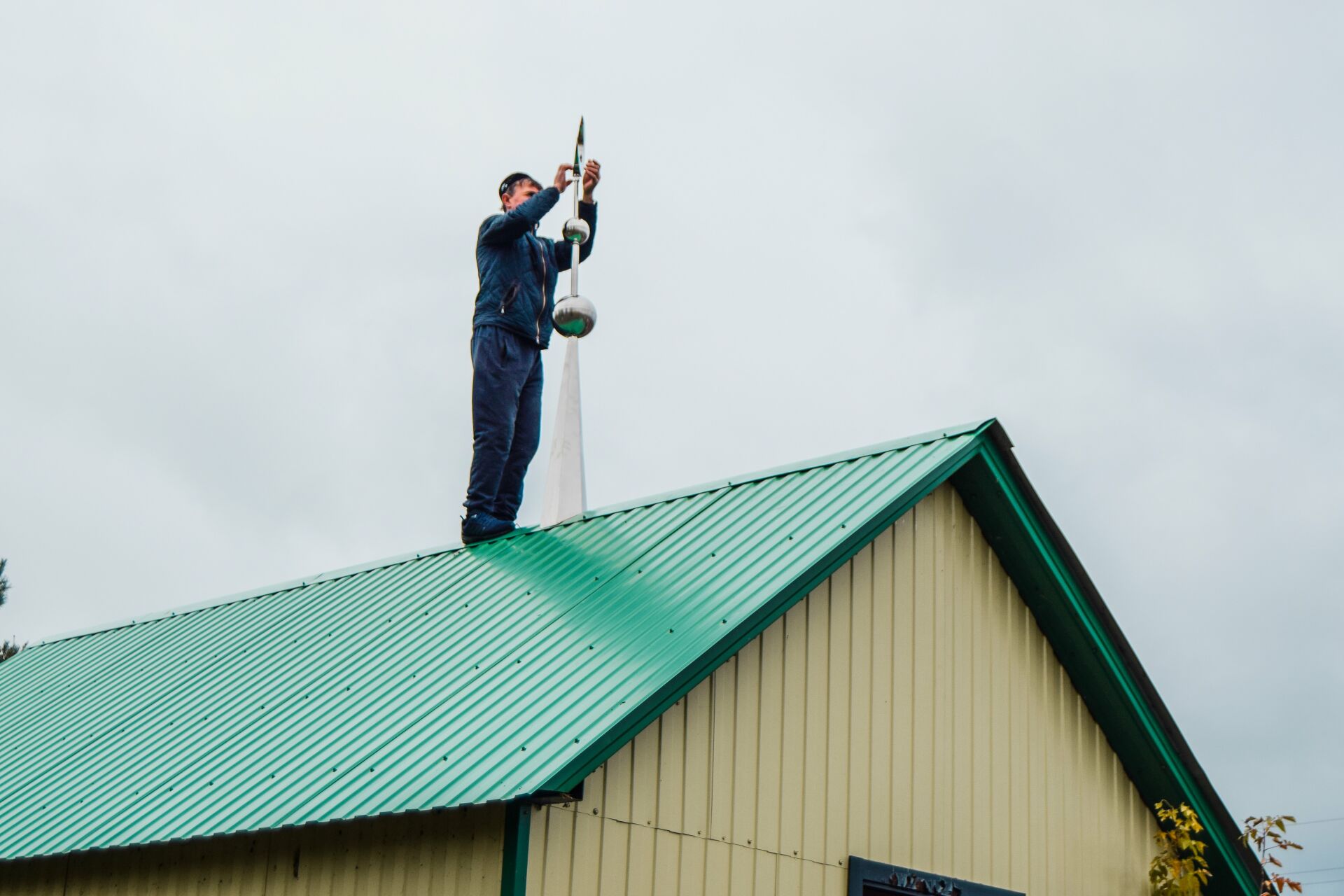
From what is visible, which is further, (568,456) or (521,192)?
(521,192)

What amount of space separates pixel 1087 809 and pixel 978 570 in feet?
6.54

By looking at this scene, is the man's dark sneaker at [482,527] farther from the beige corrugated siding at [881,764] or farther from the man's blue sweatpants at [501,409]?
the beige corrugated siding at [881,764]

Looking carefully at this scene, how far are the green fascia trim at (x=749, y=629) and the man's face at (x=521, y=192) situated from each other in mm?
5308

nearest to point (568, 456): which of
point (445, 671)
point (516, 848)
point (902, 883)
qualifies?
point (445, 671)

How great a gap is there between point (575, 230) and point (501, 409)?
1.75m

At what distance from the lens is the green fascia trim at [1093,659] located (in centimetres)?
1109

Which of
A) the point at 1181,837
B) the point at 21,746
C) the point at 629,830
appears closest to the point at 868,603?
the point at 629,830

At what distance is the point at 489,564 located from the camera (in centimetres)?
1218

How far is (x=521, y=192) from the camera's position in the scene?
1495cm

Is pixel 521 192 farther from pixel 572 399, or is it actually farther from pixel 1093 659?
pixel 1093 659

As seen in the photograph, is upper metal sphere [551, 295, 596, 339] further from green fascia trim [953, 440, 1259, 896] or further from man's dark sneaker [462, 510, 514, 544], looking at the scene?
green fascia trim [953, 440, 1259, 896]

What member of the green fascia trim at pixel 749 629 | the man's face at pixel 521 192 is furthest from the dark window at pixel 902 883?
the man's face at pixel 521 192

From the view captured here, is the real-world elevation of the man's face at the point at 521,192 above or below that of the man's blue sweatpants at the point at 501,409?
above

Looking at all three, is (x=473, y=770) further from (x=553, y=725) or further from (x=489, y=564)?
(x=489, y=564)
